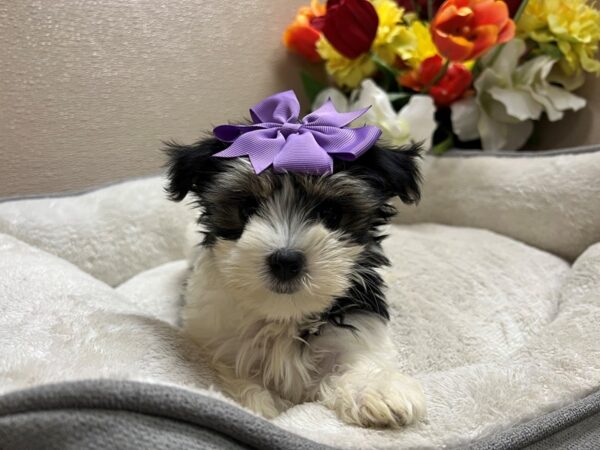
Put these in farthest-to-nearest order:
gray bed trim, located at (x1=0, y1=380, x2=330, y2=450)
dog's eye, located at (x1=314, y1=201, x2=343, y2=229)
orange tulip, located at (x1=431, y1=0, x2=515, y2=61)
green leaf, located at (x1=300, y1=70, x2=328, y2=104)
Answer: green leaf, located at (x1=300, y1=70, x2=328, y2=104) < orange tulip, located at (x1=431, y1=0, x2=515, y2=61) < dog's eye, located at (x1=314, y1=201, x2=343, y2=229) < gray bed trim, located at (x1=0, y1=380, x2=330, y2=450)

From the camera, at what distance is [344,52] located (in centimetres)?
318

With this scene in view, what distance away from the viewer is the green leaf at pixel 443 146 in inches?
125

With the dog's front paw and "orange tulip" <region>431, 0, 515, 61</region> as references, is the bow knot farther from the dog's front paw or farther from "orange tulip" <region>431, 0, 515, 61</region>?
"orange tulip" <region>431, 0, 515, 61</region>

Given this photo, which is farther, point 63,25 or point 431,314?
point 63,25

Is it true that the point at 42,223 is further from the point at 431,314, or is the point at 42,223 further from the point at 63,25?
the point at 431,314

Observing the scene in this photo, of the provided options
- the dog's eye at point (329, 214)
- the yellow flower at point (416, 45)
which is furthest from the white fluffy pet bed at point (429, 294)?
the yellow flower at point (416, 45)

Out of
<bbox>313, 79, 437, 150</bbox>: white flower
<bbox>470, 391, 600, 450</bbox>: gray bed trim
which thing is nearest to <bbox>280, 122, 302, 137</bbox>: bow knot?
<bbox>470, 391, 600, 450</bbox>: gray bed trim

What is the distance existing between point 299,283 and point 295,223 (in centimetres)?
17

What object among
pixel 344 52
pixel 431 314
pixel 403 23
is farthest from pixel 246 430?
pixel 403 23

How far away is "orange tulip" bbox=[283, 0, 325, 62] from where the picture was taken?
323cm

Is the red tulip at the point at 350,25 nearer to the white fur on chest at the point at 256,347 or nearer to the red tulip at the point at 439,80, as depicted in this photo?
the red tulip at the point at 439,80

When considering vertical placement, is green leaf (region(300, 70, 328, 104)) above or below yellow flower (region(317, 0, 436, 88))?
below

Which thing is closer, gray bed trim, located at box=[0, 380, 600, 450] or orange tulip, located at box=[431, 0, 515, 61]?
gray bed trim, located at box=[0, 380, 600, 450]

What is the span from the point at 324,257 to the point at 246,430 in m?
0.51
